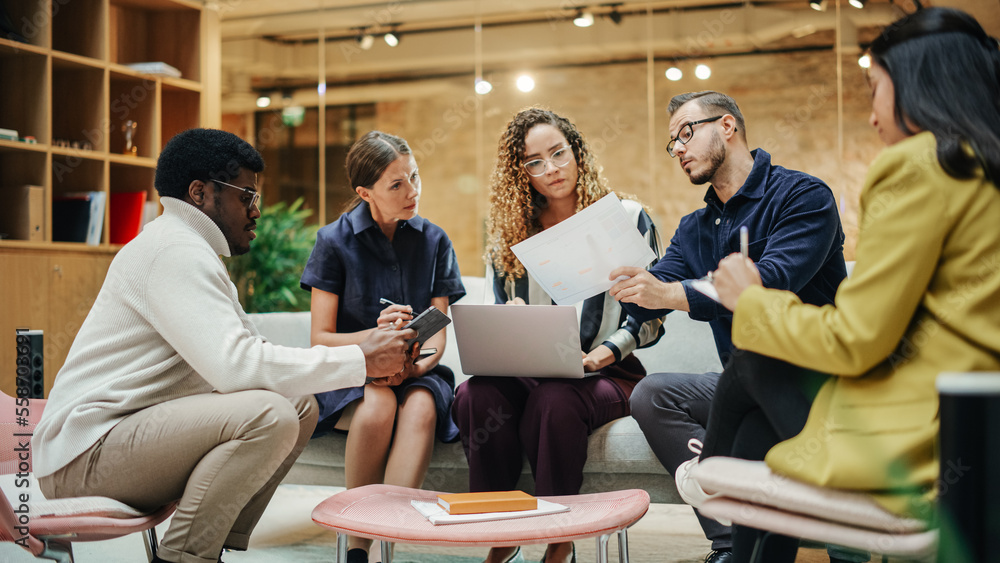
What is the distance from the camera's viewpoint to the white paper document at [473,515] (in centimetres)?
150

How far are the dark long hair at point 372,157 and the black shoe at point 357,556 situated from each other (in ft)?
3.58

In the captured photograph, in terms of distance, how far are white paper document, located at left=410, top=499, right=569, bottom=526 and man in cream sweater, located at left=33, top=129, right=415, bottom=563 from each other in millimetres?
328

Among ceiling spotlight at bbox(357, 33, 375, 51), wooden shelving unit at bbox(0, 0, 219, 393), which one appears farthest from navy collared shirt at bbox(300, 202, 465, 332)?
ceiling spotlight at bbox(357, 33, 375, 51)

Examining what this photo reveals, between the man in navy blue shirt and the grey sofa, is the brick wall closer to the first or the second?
the grey sofa

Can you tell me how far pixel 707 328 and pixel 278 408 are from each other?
5.21ft

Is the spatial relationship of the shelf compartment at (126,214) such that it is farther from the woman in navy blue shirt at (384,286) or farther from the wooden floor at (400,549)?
the woman in navy blue shirt at (384,286)

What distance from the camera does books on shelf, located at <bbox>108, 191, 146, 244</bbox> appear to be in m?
4.23

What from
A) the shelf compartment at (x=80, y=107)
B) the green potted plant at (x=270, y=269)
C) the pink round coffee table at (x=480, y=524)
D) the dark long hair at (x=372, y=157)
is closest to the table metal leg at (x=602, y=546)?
the pink round coffee table at (x=480, y=524)

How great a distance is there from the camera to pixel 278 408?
160 centimetres

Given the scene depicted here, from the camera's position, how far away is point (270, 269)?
175 inches

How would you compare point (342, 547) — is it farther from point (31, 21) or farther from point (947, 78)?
point (31, 21)

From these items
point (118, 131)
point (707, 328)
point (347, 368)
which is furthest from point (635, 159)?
point (347, 368)

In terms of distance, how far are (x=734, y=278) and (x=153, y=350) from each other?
1.18 m

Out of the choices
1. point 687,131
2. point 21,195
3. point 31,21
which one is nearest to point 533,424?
point 687,131
